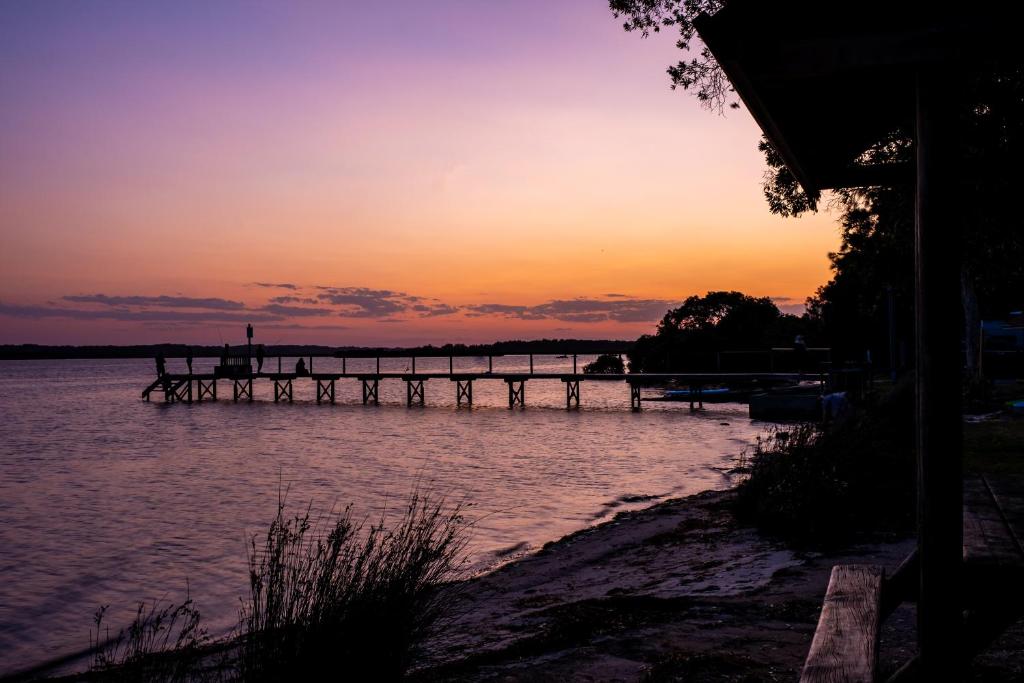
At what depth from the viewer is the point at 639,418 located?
39.8 meters

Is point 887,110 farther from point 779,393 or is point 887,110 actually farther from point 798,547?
point 779,393

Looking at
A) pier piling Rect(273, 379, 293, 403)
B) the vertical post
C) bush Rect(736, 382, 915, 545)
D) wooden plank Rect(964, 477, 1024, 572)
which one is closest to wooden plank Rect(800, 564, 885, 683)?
the vertical post

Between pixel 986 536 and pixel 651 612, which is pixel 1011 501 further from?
pixel 651 612

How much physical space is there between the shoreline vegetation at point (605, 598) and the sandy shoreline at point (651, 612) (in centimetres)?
2

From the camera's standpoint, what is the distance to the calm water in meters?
11.7

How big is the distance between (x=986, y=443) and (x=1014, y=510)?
493 inches

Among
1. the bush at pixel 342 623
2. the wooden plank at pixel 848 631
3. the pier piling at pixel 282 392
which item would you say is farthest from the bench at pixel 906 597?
the pier piling at pixel 282 392

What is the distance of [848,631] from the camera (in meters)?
3.42

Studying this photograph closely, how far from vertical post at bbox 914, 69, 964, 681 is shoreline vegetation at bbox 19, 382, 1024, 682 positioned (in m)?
2.06

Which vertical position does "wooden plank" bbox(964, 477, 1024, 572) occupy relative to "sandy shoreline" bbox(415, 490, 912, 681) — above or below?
above

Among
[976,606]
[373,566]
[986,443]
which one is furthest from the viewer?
[986,443]

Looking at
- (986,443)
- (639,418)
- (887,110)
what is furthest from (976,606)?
(639,418)

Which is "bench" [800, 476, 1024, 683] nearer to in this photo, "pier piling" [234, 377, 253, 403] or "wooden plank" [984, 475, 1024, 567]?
"wooden plank" [984, 475, 1024, 567]

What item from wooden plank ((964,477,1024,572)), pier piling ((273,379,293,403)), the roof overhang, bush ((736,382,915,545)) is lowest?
pier piling ((273,379,293,403))
